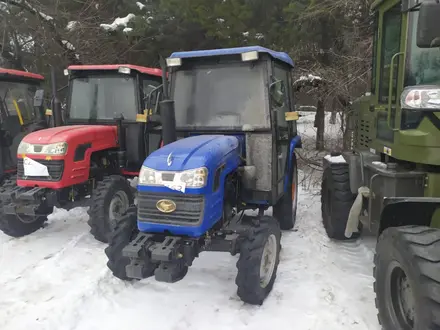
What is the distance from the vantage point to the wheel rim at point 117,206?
529 centimetres

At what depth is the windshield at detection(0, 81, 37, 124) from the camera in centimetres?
631

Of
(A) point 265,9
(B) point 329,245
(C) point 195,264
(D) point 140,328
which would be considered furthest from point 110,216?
(A) point 265,9

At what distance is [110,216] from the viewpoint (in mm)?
5246

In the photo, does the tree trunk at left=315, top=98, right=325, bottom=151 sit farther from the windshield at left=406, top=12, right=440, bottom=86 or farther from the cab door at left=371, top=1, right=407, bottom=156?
the windshield at left=406, top=12, right=440, bottom=86

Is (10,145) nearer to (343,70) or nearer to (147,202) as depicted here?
(147,202)

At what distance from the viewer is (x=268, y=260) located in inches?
150

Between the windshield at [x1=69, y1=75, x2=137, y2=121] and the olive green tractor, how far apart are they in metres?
3.59

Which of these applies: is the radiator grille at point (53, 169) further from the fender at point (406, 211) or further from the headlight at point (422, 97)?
the headlight at point (422, 97)

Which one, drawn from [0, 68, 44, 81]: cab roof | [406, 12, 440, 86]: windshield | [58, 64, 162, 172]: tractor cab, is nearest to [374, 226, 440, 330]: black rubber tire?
[406, 12, 440, 86]: windshield

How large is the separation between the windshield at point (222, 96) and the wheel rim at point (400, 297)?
2.04 m

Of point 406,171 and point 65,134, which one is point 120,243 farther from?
point 406,171

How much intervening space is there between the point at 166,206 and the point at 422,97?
2.12 meters

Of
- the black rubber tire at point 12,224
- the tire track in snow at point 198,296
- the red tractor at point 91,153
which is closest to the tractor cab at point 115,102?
the red tractor at point 91,153

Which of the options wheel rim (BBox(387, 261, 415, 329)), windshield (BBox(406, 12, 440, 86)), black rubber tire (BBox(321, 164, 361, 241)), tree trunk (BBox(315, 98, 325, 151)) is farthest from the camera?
tree trunk (BBox(315, 98, 325, 151))
